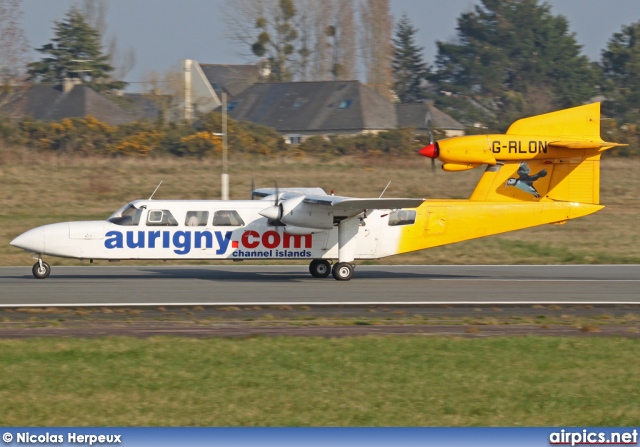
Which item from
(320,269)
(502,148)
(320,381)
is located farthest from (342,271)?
(320,381)

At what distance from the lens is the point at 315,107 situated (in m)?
69.5

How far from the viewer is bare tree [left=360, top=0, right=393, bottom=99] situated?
8681cm

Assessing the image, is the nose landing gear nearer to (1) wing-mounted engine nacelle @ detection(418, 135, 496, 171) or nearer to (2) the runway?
(2) the runway

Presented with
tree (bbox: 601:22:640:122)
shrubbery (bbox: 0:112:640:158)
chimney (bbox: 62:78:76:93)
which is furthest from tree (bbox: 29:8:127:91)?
tree (bbox: 601:22:640:122)

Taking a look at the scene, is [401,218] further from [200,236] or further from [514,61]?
[514,61]

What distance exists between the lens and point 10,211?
3703 centimetres

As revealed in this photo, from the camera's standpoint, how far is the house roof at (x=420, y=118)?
67.2m

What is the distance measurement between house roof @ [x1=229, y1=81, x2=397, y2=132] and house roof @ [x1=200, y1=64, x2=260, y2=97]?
45.3 feet

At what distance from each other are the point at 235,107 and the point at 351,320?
193ft

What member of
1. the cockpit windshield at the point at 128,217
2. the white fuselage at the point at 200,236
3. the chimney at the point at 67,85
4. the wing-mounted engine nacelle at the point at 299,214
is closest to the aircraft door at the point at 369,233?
the white fuselage at the point at 200,236

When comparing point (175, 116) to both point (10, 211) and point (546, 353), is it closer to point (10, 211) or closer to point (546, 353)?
point (10, 211)

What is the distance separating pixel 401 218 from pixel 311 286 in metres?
2.96

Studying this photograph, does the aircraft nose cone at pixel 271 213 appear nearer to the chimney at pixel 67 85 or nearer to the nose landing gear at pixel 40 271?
the nose landing gear at pixel 40 271

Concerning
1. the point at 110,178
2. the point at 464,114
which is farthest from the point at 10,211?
the point at 464,114
